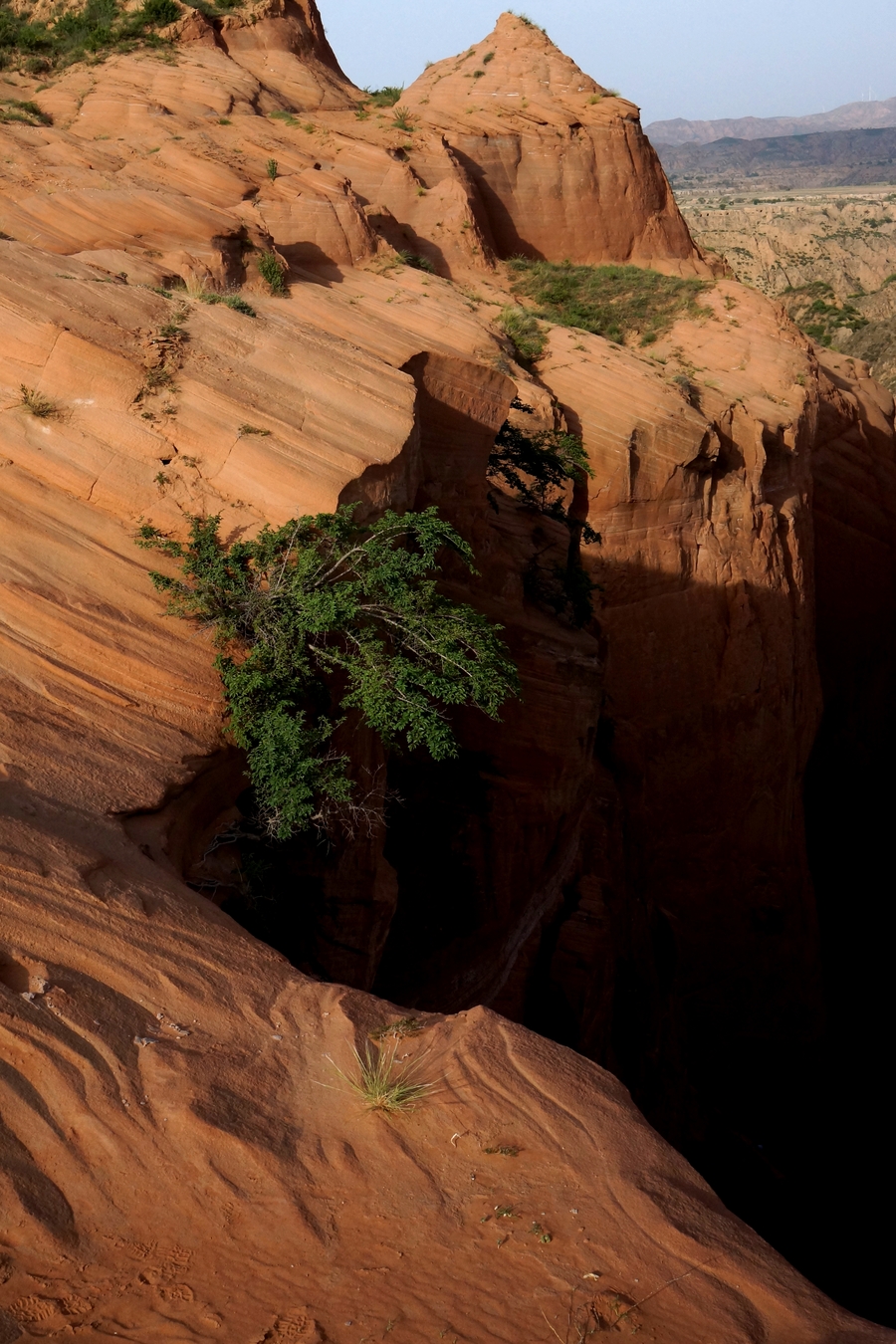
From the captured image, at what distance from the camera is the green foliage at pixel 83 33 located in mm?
19578

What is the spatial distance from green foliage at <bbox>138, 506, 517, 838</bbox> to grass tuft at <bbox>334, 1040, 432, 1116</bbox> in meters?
2.55

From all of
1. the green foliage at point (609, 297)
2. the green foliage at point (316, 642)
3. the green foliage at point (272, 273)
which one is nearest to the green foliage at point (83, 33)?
the green foliage at point (609, 297)

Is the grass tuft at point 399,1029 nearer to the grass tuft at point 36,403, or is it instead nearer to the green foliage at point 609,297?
the grass tuft at point 36,403

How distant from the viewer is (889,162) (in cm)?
17838

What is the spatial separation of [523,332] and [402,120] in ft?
23.5

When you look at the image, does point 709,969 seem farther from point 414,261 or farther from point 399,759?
point 414,261

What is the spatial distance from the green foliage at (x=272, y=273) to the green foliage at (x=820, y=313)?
31727 mm

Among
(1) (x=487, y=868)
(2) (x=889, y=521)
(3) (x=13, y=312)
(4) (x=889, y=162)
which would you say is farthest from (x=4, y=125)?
(4) (x=889, y=162)

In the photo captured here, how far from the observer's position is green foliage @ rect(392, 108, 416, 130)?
70.4 ft

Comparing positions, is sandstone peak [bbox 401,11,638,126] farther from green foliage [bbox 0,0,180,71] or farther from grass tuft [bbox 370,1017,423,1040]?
grass tuft [bbox 370,1017,423,1040]

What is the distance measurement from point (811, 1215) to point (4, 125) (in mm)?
19978

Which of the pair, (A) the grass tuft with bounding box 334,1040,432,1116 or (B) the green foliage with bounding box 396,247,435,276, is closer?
(A) the grass tuft with bounding box 334,1040,432,1116

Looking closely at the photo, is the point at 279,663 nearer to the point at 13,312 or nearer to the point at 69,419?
the point at 69,419

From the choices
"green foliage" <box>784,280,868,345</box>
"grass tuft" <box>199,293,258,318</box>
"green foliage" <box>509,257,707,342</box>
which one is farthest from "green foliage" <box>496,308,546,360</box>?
"green foliage" <box>784,280,868,345</box>
